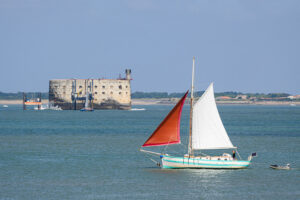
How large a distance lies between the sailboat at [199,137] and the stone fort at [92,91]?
128875 millimetres

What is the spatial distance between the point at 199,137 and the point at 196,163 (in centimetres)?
225

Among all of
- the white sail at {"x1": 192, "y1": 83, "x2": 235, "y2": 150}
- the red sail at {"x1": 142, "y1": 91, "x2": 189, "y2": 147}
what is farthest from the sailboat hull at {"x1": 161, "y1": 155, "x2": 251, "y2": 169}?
the white sail at {"x1": 192, "y1": 83, "x2": 235, "y2": 150}

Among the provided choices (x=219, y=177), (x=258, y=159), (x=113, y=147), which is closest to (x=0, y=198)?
(x=219, y=177)

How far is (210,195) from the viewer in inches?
1479

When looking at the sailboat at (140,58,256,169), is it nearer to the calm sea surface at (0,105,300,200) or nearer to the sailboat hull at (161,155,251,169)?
the sailboat hull at (161,155,251,169)

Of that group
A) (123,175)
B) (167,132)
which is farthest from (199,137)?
(123,175)

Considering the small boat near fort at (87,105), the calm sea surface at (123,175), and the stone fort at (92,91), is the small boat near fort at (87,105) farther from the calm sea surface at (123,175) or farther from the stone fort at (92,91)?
the calm sea surface at (123,175)

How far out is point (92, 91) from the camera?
17738 cm

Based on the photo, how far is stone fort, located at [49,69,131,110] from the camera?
175750 mm

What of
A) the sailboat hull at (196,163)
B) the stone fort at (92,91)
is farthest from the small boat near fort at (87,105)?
the sailboat hull at (196,163)

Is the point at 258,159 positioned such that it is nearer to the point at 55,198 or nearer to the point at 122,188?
the point at 122,188

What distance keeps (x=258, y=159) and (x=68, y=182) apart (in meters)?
19.1

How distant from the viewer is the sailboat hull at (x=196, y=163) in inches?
1774

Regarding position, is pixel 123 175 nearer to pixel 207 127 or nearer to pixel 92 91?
pixel 207 127
